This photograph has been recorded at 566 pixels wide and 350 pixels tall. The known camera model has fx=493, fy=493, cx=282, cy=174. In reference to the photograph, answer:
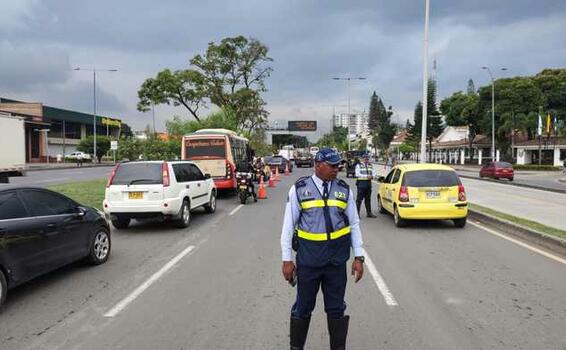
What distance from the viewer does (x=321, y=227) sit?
3.80m

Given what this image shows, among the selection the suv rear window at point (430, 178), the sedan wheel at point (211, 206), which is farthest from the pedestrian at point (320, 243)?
Answer: the sedan wheel at point (211, 206)

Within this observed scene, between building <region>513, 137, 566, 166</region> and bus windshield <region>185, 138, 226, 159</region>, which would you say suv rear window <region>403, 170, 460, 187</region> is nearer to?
bus windshield <region>185, 138, 226, 159</region>

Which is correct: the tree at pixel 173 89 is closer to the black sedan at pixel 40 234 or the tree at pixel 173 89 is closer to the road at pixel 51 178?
the road at pixel 51 178

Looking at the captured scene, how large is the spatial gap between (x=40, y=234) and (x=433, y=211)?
812cm

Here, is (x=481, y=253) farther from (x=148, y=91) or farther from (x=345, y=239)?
(x=148, y=91)

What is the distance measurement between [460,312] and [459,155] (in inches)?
3321

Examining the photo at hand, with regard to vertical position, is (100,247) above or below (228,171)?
below

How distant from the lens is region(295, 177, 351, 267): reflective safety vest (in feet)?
12.4

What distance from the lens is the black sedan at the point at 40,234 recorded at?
5.80 m

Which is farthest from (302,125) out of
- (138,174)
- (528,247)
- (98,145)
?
(528,247)

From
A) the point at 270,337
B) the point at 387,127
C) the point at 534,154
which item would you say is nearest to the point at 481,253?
the point at 270,337

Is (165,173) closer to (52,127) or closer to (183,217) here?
(183,217)

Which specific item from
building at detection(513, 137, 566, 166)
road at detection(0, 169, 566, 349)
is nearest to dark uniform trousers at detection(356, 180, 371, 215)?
road at detection(0, 169, 566, 349)

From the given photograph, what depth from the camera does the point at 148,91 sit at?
4816 centimetres
